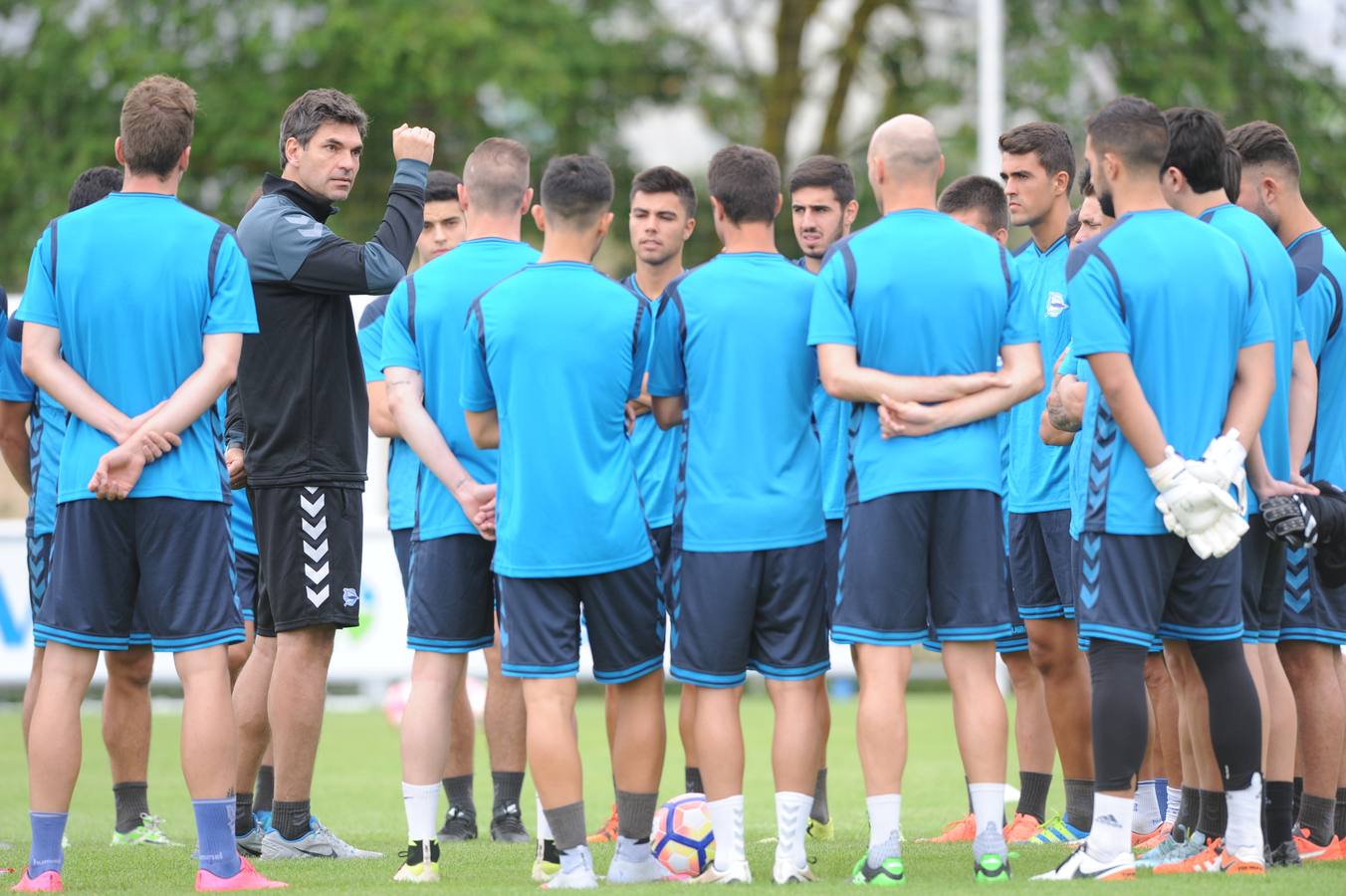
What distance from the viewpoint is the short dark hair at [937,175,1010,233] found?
7574 millimetres

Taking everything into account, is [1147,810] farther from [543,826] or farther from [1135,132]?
[1135,132]

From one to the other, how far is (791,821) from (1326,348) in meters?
2.66

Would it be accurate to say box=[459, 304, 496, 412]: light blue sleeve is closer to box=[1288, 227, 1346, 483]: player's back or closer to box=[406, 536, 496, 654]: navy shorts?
box=[406, 536, 496, 654]: navy shorts

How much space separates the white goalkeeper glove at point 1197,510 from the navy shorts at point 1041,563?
1.55 metres

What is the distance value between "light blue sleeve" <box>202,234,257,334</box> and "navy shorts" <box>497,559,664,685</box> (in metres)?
1.21

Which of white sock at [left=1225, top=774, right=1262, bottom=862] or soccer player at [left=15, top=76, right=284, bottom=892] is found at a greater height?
soccer player at [left=15, top=76, right=284, bottom=892]

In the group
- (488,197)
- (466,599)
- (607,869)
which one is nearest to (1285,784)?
(607,869)

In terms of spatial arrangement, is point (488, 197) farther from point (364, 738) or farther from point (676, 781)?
point (364, 738)

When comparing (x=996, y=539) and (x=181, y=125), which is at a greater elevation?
(x=181, y=125)

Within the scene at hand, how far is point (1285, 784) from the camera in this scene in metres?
6.00

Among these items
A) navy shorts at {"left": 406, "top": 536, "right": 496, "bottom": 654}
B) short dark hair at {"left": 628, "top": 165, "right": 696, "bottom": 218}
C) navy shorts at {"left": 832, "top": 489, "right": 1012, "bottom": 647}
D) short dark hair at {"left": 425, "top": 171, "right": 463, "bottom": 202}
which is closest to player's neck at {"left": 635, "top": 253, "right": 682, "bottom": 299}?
short dark hair at {"left": 628, "top": 165, "right": 696, "bottom": 218}

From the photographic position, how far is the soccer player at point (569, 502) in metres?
5.70

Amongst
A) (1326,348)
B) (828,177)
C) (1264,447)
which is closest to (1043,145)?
(828,177)

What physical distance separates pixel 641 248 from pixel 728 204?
57.9 inches
